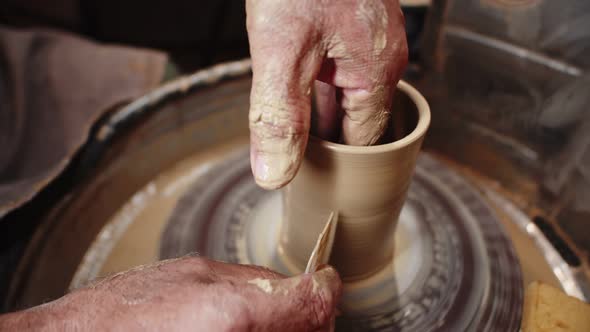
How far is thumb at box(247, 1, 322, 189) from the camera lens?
2.00 ft

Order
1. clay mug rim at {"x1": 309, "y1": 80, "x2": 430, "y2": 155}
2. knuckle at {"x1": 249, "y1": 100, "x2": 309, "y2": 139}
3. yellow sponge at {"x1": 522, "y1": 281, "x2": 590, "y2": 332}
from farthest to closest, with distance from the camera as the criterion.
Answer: yellow sponge at {"x1": 522, "y1": 281, "x2": 590, "y2": 332}
clay mug rim at {"x1": 309, "y1": 80, "x2": 430, "y2": 155}
knuckle at {"x1": 249, "y1": 100, "x2": 309, "y2": 139}

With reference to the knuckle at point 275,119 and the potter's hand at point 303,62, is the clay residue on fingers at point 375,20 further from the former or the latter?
the knuckle at point 275,119

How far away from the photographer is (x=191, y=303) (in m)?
0.62

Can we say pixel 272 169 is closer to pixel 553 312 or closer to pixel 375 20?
pixel 375 20

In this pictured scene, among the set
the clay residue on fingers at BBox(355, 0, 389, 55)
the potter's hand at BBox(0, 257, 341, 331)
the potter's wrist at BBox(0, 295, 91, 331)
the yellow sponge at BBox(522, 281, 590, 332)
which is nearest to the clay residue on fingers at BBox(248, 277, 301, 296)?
the potter's hand at BBox(0, 257, 341, 331)

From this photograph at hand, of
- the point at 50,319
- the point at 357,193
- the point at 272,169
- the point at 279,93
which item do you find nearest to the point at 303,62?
the point at 279,93

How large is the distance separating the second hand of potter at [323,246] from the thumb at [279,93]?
144mm

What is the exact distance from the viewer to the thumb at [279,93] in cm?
61

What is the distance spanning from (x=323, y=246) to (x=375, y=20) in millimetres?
394

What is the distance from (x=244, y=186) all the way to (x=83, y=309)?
0.62 meters

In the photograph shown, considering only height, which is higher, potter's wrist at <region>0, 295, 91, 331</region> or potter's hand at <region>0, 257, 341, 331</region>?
potter's hand at <region>0, 257, 341, 331</region>

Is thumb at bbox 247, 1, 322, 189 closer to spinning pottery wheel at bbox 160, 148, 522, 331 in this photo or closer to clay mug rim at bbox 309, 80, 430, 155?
clay mug rim at bbox 309, 80, 430, 155

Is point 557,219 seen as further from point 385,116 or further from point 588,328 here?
point 385,116

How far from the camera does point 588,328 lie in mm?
887
